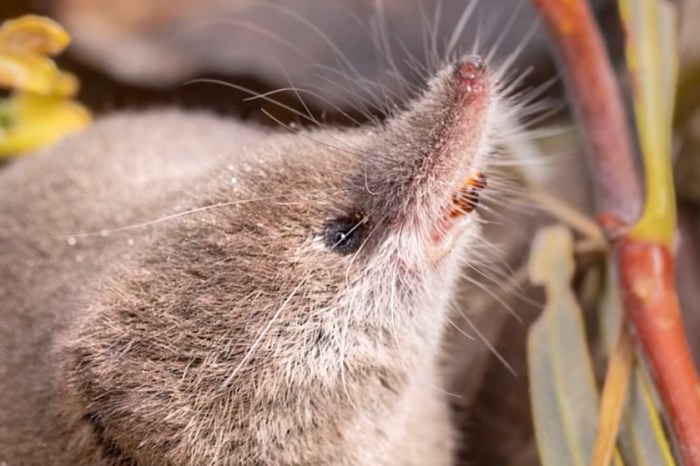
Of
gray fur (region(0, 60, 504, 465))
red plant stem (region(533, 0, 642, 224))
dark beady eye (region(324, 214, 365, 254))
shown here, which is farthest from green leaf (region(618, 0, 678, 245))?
dark beady eye (region(324, 214, 365, 254))

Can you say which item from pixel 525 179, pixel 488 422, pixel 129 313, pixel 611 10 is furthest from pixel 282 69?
pixel 129 313

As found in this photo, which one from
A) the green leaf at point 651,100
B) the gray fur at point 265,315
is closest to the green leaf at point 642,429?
the green leaf at point 651,100

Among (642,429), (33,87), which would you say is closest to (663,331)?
(642,429)

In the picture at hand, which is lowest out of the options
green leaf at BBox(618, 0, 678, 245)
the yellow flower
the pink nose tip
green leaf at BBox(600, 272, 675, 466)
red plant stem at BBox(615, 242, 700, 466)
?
the yellow flower

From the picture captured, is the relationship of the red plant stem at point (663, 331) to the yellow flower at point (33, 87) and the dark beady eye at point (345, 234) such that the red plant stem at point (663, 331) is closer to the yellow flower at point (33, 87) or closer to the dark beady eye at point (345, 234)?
the dark beady eye at point (345, 234)

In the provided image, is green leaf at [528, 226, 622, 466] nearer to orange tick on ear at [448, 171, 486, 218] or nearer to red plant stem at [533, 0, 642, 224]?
red plant stem at [533, 0, 642, 224]

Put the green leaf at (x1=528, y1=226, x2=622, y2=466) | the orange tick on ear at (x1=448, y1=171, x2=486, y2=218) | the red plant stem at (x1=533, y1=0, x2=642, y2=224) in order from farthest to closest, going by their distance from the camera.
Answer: the red plant stem at (x1=533, y1=0, x2=642, y2=224) < the green leaf at (x1=528, y1=226, x2=622, y2=466) < the orange tick on ear at (x1=448, y1=171, x2=486, y2=218)
